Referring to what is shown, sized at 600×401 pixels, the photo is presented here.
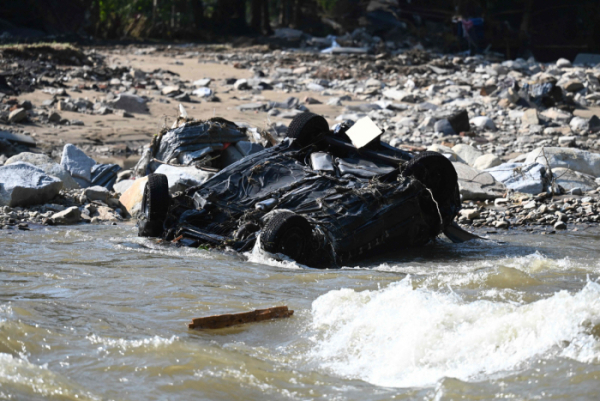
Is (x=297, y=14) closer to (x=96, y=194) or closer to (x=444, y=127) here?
(x=444, y=127)

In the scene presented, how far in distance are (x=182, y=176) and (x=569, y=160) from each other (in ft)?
21.5

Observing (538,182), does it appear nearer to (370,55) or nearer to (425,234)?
(425,234)

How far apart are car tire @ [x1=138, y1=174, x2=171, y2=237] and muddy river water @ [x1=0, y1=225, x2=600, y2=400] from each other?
85 centimetres

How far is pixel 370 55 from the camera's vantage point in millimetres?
30859

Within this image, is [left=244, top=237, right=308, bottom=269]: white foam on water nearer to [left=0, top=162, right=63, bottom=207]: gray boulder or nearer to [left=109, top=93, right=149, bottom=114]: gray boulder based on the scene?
[left=0, top=162, right=63, bottom=207]: gray boulder

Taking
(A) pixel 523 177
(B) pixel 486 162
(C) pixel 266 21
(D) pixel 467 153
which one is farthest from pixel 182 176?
(C) pixel 266 21

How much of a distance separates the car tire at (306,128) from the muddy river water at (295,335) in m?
1.91

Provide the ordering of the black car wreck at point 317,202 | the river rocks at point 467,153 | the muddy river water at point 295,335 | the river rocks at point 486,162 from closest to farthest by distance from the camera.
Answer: the muddy river water at point 295,335, the black car wreck at point 317,202, the river rocks at point 486,162, the river rocks at point 467,153

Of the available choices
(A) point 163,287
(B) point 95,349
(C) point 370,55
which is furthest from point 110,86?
(B) point 95,349

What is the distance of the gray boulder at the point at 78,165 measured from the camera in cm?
1148

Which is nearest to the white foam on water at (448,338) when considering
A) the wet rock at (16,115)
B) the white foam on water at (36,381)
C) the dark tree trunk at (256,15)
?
the white foam on water at (36,381)

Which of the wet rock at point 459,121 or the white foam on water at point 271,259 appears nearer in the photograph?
the white foam on water at point 271,259

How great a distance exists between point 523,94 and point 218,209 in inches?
549

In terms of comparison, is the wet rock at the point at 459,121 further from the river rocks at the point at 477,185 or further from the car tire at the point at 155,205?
the car tire at the point at 155,205
